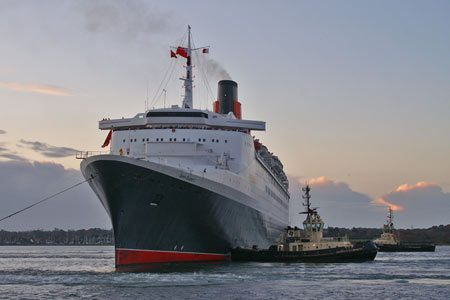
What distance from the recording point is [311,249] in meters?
41.5

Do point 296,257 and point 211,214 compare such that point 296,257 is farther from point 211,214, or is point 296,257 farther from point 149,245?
point 149,245

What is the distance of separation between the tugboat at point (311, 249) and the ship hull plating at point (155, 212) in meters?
6.75

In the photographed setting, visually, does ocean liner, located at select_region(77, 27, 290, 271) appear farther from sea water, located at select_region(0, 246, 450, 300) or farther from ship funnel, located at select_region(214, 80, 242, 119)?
ship funnel, located at select_region(214, 80, 242, 119)

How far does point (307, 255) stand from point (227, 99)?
54.1 ft

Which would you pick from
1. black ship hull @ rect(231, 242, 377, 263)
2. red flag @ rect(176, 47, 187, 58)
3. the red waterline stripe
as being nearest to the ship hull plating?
the red waterline stripe

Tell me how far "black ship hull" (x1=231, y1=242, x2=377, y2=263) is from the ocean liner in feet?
3.26

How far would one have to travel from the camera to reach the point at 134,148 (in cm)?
3366

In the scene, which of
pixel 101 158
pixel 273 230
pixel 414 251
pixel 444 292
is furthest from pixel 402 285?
pixel 414 251

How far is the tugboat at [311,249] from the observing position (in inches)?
1549

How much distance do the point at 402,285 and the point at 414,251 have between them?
71.5 m

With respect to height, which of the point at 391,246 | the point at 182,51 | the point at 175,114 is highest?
the point at 182,51

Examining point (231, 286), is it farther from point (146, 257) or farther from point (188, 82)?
point (188, 82)

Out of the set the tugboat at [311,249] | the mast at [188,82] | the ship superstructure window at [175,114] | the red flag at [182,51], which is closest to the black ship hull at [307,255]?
the tugboat at [311,249]

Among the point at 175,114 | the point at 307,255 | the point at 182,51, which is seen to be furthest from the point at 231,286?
the point at 182,51
